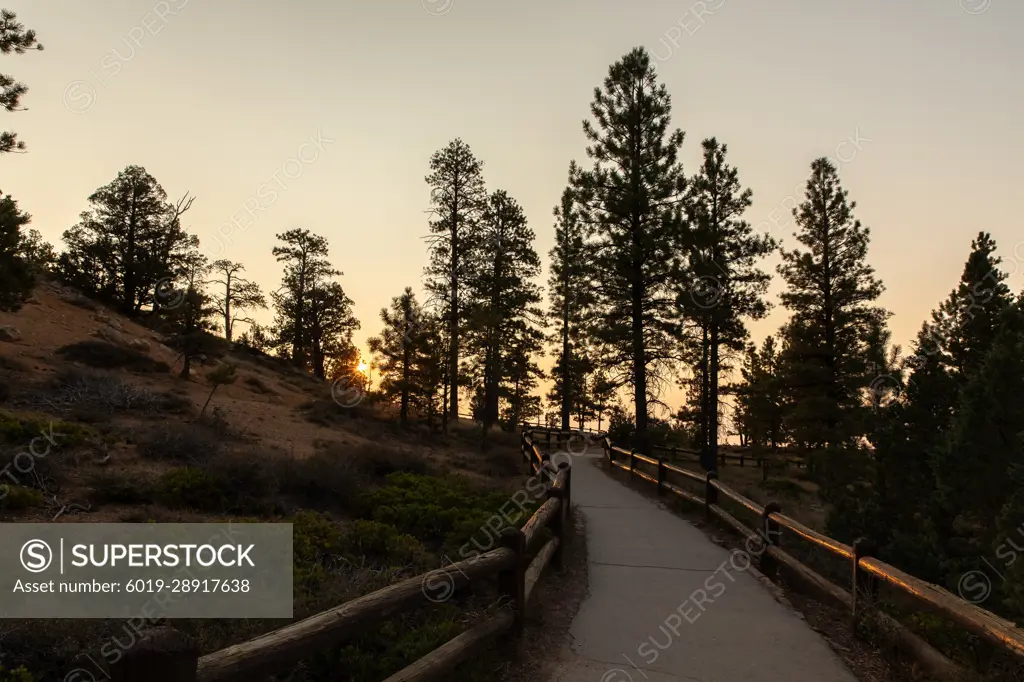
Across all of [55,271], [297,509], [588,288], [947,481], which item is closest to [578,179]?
[588,288]

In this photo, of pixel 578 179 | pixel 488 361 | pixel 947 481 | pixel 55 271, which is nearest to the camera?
pixel 947 481

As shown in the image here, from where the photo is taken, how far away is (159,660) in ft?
7.57

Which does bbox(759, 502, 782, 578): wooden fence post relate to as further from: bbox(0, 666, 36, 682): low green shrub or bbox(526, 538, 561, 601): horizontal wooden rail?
bbox(0, 666, 36, 682): low green shrub

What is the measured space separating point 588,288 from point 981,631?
77.5 feet

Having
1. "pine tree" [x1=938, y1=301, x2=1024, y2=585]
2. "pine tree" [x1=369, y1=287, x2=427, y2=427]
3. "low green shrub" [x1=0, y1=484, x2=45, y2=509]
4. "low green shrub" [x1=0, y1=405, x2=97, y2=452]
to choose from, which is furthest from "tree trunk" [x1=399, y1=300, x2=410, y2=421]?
"pine tree" [x1=938, y1=301, x2=1024, y2=585]

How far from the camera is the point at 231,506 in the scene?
9797 millimetres

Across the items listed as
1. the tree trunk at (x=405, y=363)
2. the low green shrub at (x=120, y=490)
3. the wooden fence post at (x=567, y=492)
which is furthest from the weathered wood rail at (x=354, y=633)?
the tree trunk at (x=405, y=363)

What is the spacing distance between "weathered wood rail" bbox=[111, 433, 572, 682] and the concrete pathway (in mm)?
709

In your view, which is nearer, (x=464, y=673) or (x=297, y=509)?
(x=464, y=673)

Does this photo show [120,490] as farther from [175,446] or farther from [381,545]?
[381,545]

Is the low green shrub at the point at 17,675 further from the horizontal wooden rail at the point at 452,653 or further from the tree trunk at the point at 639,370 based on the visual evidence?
the tree trunk at the point at 639,370

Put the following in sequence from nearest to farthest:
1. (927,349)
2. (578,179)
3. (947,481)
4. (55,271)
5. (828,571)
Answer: (828,571), (947,481), (927,349), (578,179), (55,271)

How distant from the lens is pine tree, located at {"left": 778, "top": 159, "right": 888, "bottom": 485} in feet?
98.5

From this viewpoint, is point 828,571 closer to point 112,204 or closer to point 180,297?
point 180,297
